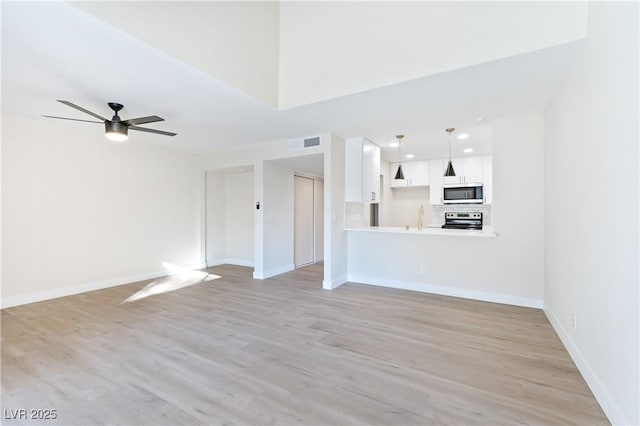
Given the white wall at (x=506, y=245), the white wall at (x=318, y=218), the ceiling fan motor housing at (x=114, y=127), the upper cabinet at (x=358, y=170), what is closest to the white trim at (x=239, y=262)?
the white wall at (x=318, y=218)

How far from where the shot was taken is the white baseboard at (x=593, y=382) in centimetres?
161

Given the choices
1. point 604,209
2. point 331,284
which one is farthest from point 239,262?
point 604,209

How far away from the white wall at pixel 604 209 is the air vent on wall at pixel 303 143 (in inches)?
123

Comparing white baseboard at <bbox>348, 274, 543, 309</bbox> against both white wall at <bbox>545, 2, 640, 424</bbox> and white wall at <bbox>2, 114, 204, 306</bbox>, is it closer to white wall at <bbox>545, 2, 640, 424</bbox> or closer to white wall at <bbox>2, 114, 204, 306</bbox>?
white wall at <bbox>545, 2, 640, 424</bbox>

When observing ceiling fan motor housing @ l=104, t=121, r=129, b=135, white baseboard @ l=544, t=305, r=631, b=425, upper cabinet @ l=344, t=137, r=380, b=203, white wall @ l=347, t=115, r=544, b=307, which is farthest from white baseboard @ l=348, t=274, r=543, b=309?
ceiling fan motor housing @ l=104, t=121, r=129, b=135

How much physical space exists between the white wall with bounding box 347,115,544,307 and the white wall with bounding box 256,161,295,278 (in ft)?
8.67

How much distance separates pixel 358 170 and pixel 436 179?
8.80ft

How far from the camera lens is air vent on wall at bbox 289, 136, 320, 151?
4.71 m

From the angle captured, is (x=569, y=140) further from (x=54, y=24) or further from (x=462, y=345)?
(x=54, y=24)

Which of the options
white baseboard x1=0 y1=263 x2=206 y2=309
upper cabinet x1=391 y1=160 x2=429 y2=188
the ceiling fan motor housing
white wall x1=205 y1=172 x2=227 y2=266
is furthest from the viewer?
upper cabinet x1=391 y1=160 x2=429 y2=188

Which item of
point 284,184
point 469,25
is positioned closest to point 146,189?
point 284,184

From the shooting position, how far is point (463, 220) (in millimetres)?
6492

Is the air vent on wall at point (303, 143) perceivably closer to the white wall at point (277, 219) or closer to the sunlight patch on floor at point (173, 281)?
the white wall at point (277, 219)

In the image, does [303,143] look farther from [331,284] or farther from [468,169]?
[468,169]
